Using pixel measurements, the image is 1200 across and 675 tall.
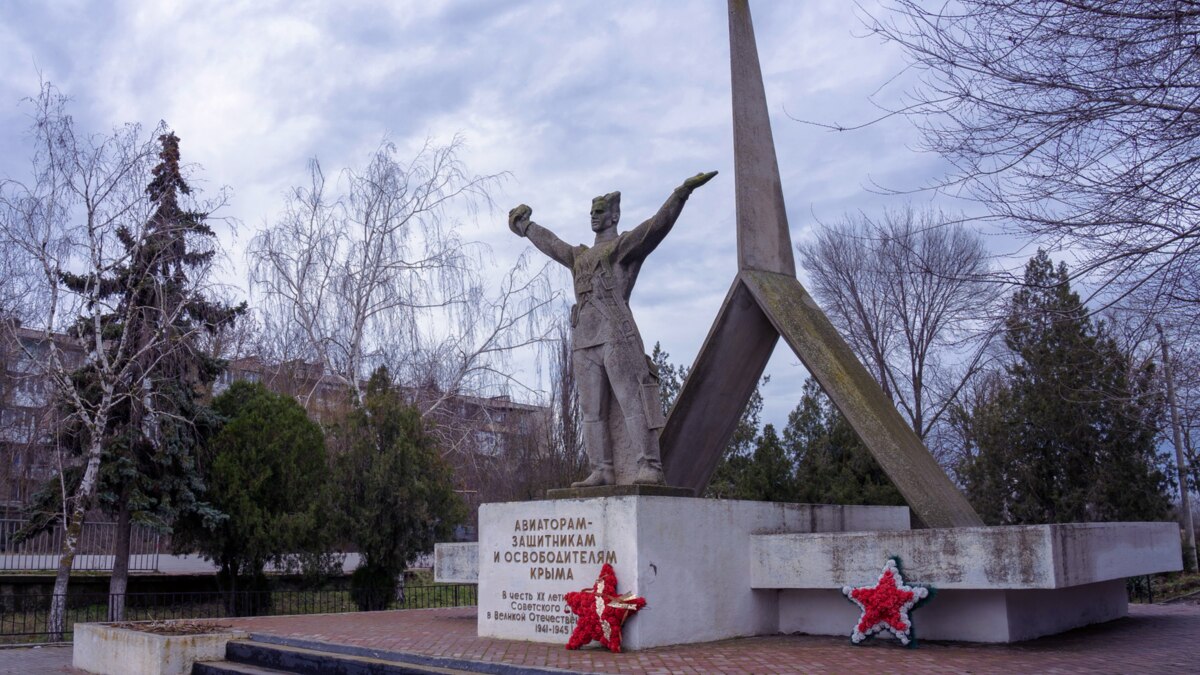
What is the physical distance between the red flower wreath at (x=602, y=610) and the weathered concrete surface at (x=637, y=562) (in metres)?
0.12

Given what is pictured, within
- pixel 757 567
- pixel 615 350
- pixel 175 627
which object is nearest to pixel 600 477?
pixel 615 350

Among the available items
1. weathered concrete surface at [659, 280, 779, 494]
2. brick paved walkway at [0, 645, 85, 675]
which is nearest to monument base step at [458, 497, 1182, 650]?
weathered concrete surface at [659, 280, 779, 494]

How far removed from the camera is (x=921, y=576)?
8.53 metres

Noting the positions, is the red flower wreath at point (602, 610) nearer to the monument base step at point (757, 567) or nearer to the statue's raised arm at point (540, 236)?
the monument base step at point (757, 567)

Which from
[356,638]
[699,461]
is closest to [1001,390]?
[699,461]

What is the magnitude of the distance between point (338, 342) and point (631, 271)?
16298mm

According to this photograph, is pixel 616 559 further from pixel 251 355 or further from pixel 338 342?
pixel 251 355

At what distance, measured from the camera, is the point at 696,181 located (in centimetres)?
937

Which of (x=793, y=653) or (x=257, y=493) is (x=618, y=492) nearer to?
(x=793, y=653)

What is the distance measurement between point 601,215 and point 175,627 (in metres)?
6.35

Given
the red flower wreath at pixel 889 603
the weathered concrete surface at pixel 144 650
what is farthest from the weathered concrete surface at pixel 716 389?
the weathered concrete surface at pixel 144 650

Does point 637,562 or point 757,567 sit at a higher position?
point 637,562

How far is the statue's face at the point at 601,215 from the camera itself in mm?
10070

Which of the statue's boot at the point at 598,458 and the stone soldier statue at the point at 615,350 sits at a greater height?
the stone soldier statue at the point at 615,350
